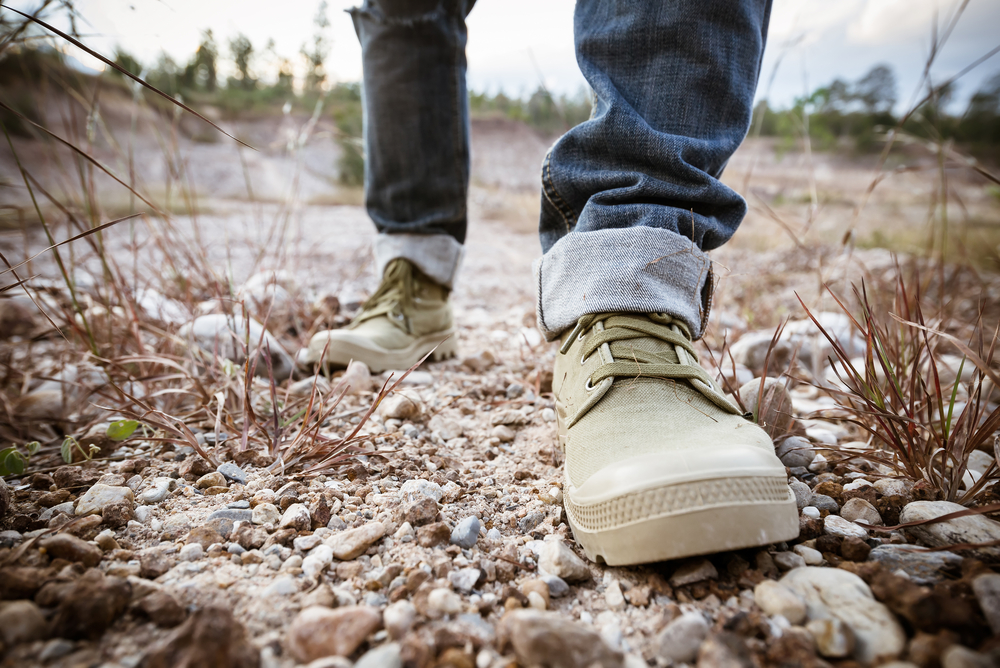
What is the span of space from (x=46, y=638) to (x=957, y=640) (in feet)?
2.76

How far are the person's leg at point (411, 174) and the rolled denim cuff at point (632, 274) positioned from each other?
1.68ft

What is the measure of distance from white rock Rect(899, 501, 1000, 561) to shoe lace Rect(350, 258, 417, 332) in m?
1.17

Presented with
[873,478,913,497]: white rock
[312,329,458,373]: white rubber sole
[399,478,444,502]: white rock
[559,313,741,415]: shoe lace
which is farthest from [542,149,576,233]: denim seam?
[873,478,913,497]: white rock

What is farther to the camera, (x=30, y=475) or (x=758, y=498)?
(x=30, y=475)

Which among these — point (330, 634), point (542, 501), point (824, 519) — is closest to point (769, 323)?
point (824, 519)

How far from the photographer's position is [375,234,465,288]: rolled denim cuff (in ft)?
4.77

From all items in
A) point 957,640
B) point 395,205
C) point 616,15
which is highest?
point 616,15

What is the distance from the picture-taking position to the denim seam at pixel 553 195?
0.94 meters

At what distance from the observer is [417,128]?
1.38 meters

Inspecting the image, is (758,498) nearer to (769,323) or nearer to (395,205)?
(395,205)

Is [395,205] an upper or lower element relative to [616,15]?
lower

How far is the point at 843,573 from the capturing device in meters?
0.54

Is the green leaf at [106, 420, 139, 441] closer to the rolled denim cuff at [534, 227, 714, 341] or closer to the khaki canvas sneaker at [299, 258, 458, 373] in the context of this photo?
the khaki canvas sneaker at [299, 258, 458, 373]

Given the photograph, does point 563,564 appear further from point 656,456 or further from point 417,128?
point 417,128
